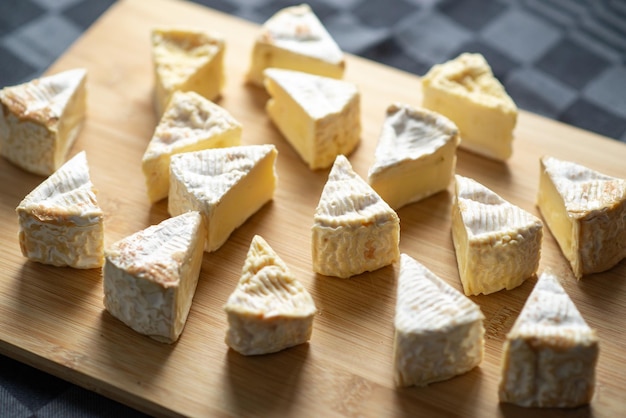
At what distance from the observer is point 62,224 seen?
369 cm

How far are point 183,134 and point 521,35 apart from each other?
94.6 inches

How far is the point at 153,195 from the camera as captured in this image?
13.5ft

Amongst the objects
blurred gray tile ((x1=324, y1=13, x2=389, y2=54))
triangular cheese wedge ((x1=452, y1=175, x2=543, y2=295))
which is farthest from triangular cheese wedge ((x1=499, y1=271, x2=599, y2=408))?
blurred gray tile ((x1=324, y1=13, x2=389, y2=54))

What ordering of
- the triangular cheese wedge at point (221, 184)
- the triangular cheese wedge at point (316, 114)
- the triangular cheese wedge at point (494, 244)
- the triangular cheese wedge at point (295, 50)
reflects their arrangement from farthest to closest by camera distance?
the triangular cheese wedge at point (295, 50) → the triangular cheese wedge at point (316, 114) → the triangular cheese wedge at point (221, 184) → the triangular cheese wedge at point (494, 244)

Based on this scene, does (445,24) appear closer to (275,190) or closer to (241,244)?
(275,190)

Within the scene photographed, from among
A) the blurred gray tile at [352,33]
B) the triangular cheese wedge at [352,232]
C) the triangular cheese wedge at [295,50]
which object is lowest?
the triangular cheese wedge at [352,232]

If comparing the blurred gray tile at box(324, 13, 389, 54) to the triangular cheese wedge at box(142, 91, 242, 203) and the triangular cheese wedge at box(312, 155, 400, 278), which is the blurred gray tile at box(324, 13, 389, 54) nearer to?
the triangular cheese wedge at box(142, 91, 242, 203)

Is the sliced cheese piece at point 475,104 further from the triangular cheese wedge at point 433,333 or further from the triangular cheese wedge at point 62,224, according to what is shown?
the triangular cheese wedge at point 62,224

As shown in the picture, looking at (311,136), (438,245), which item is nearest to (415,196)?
(438,245)

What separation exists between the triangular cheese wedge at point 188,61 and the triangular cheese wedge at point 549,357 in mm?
2117

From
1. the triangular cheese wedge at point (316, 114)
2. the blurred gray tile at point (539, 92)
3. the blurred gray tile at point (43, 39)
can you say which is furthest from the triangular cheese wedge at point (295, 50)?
the blurred gray tile at point (43, 39)

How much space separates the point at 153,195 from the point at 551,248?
1.87m

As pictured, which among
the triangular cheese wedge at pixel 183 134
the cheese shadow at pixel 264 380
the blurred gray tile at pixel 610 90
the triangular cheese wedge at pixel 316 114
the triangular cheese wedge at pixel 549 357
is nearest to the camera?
the triangular cheese wedge at pixel 549 357

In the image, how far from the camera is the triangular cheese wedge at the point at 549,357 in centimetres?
324
